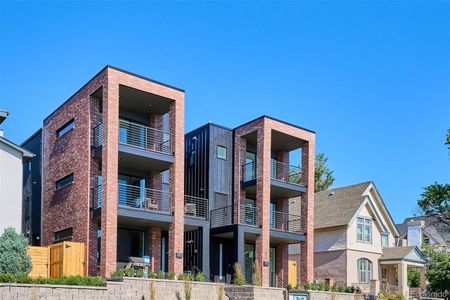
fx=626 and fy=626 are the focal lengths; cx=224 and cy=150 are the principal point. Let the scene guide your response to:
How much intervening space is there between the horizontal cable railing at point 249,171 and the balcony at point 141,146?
549 centimetres

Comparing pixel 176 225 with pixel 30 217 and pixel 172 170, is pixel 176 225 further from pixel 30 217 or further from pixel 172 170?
pixel 30 217

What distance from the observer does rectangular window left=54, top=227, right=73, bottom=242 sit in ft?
97.1

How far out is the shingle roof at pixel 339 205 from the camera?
41.5 metres

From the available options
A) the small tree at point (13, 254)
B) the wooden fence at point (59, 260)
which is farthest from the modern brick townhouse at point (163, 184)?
the small tree at point (13, 254)

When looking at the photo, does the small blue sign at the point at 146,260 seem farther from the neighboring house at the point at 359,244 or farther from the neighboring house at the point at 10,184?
the neighboring house at the point at 359,244

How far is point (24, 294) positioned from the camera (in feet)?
67.7

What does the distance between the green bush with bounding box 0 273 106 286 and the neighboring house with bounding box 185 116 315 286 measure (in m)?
10.5

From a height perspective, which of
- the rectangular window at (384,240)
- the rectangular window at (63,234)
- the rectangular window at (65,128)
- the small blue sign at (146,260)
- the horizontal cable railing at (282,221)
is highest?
the rectangular window at (65,128)

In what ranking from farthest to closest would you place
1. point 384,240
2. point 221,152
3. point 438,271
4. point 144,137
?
point 384,240 < point 438,271 < point 221,152 < point 144,137

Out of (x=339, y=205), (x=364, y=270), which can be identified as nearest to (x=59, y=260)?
(x=339, y=205)

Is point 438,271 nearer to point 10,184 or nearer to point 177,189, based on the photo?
point 177,189

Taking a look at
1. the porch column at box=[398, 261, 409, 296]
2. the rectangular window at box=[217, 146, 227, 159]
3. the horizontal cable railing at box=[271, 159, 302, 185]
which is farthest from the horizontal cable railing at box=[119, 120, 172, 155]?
the porch column at box=[398, 261, 409, 296]

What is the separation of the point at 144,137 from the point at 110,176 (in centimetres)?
404

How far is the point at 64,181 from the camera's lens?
102 feet
